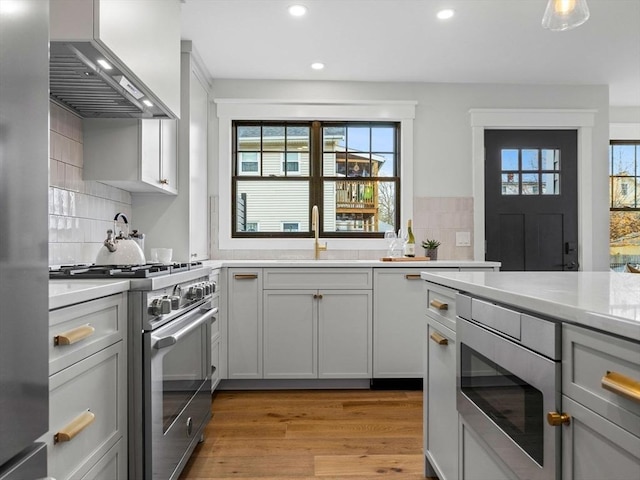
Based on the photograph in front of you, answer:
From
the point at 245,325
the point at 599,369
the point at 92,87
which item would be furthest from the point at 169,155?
the point at 599,369

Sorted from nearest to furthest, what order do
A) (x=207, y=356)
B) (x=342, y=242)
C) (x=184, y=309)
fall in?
1. (x=184, y=309)
2. (x=207, y=356)
3. (x=342, y=242)

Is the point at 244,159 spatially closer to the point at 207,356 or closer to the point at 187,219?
the point at 187,219

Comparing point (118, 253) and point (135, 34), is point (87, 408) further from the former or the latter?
point (135, 34)

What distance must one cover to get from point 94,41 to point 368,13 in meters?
1.77

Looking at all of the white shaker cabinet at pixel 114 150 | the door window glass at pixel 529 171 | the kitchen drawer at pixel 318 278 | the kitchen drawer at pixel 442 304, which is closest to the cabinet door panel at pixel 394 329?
the kitchen drawer at pixel 318 278

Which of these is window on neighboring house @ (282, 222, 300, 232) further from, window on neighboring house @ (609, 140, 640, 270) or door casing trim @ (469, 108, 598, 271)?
window on neighboring house @ (609, 140, 640, 270)

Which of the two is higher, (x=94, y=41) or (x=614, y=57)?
(x=614, y=57)

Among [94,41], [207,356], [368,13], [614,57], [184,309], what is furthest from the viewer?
[614,57]

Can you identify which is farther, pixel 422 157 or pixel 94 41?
pixel 422 157

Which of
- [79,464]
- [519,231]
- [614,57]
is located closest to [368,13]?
[614,57]

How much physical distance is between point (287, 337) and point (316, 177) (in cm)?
147

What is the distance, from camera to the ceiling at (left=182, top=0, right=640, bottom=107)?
268cm

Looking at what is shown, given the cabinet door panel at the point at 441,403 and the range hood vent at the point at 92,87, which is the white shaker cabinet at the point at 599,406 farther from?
the range hood vent at the point at 92,87

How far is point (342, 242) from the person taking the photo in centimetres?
386
